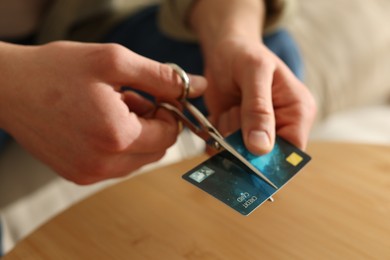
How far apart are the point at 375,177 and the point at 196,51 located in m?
0.39

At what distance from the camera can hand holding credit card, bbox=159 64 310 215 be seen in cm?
48

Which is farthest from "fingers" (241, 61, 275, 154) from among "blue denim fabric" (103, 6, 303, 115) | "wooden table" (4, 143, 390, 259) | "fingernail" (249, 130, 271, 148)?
"blue denim fabric" (103, 6, 303, 115)

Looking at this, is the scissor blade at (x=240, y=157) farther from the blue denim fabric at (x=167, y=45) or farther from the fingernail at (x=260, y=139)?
the blue denim fabric at (x=167, y=45)

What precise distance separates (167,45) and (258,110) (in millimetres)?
Answer: 395

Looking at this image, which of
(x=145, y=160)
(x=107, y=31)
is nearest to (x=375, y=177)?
(x=145, y=160)

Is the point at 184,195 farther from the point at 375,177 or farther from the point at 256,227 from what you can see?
the point at 375,177

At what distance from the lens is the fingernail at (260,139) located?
51 centimetres

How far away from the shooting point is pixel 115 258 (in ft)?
1.68

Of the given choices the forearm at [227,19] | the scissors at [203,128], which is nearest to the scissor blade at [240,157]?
the scissors at [203,128]

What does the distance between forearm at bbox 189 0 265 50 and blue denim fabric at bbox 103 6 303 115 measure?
0.05m

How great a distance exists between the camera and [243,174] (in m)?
0.51

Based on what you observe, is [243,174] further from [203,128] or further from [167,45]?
[167,45]

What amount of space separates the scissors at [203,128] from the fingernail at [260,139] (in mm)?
23

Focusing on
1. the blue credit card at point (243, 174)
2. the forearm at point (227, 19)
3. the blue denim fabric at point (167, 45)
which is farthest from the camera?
the blue denim fabric at point (167, 45)
